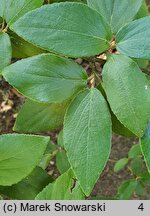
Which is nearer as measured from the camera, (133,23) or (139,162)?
(133,23)

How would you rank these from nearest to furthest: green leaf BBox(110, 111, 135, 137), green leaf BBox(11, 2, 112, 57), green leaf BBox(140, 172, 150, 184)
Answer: green leaf BBox(11, 2, 112, 57) < green leaf BBox(110, 111, 135, 137) < green leaf BBox(140, 172, 150, 184)

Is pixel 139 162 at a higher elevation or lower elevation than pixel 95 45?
lower

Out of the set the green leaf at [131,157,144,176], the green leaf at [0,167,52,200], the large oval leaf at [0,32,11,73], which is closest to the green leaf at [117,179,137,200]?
the green leaf at [131,157,144,176]

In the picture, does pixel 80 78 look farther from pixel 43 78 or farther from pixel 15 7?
pixel 15 7

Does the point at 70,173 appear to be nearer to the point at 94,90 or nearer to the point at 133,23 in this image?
the point at 94,90

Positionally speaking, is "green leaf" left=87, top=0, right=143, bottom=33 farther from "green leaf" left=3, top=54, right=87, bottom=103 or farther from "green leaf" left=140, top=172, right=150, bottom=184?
"green leaf" left=140, top=172, right=150, bottom=184

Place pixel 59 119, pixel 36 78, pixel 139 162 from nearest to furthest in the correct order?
pixel 36 78 < pixel 59 119 < pixel 139 162

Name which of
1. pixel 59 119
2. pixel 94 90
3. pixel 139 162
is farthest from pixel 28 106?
pixel 139 162
